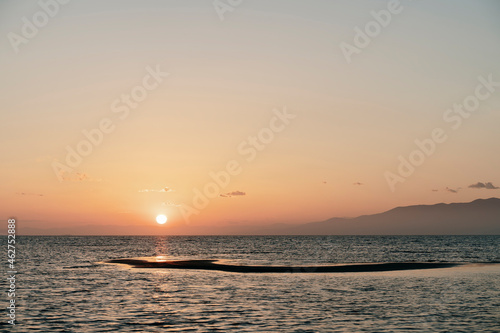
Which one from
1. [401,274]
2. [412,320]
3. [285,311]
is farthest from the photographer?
[401,274]

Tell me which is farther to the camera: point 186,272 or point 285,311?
point 186,272

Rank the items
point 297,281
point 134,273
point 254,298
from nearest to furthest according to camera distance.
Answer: point 254,298 → point 297,281 → point 134,273

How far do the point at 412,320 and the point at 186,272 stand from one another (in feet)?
144

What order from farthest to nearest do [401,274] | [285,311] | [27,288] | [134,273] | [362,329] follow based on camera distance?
1. [134,273]
2. [401,274]
3. [27,288]
4. [285,311]
5. [362,329]

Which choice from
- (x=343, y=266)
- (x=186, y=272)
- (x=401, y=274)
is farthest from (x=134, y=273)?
(x=401, y=274)

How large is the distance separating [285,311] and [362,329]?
7.84 m

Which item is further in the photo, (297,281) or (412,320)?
(297,281)

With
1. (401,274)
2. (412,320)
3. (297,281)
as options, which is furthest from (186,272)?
(412,320)

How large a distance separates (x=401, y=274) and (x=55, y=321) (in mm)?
46012

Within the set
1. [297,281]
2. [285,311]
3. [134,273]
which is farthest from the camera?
[134,273]

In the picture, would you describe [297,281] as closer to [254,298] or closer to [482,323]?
[254,298]

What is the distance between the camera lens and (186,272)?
7381cm

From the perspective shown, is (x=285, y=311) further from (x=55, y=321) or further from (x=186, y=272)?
(x=186, y=272)

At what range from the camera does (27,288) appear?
53812 millimetres
